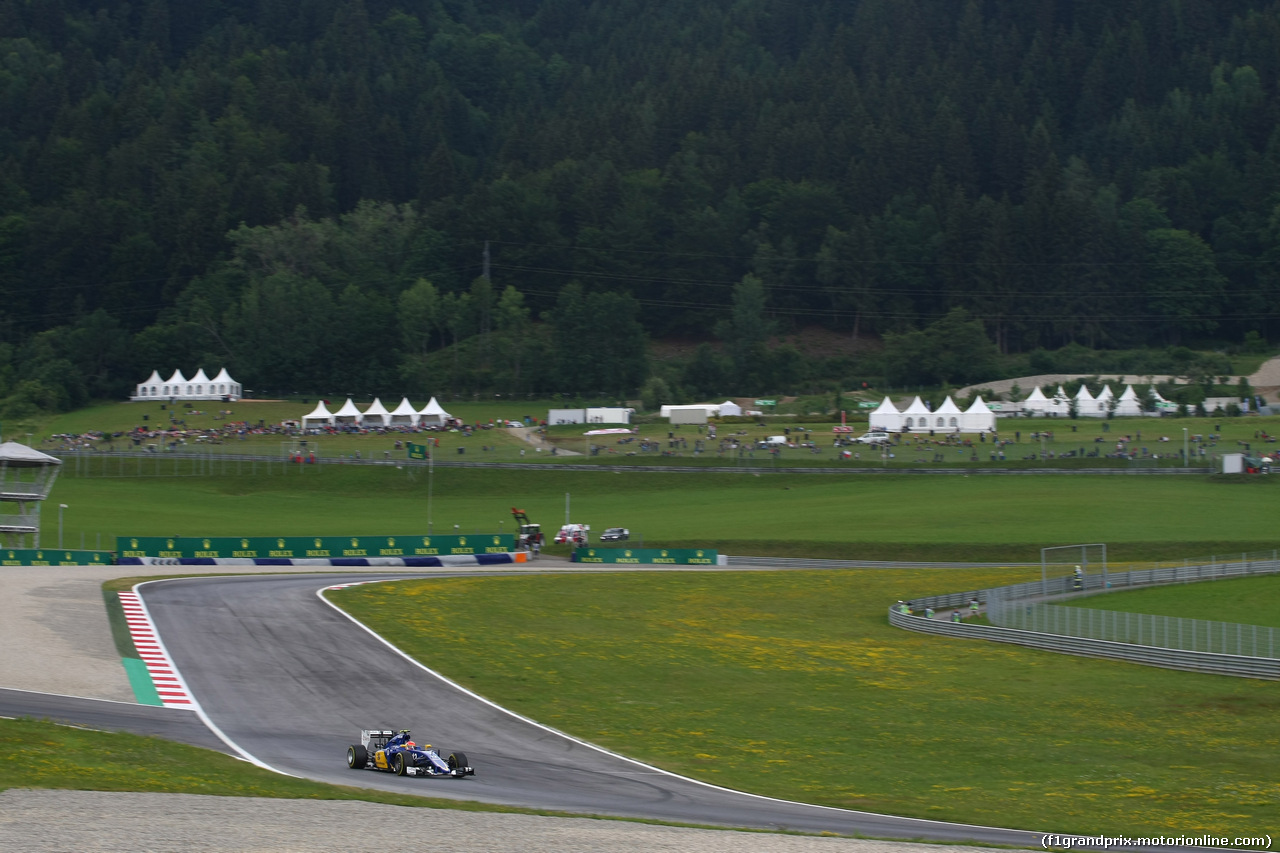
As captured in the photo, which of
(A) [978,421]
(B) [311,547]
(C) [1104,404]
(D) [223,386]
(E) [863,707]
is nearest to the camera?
(E) [863,707]

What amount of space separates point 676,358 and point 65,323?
85.8 metres

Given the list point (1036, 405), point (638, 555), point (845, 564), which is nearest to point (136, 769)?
point (638, 555)

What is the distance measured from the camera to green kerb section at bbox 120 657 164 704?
33469mm

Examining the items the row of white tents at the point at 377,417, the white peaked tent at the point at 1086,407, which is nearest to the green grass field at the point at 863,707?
the row of white tents at the point at 377,417

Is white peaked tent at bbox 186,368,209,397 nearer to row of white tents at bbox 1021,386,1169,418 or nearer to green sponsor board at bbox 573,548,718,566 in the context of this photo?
row of white tents at bbox 1021,386,1169,418

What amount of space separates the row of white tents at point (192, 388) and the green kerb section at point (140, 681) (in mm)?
114876

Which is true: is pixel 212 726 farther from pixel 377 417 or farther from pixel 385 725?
pixel 377 417

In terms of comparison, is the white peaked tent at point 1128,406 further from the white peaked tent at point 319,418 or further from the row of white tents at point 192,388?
the row of white tents at point 192,388

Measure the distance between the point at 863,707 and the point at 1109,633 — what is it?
1257 cm

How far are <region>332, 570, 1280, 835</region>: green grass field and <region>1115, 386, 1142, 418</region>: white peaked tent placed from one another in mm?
80281

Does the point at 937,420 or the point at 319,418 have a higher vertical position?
the point at 319,418

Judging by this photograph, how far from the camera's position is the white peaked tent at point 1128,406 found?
12769 cm

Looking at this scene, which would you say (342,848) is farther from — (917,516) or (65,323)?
(65,323)

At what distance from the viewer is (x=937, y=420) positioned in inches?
4604
